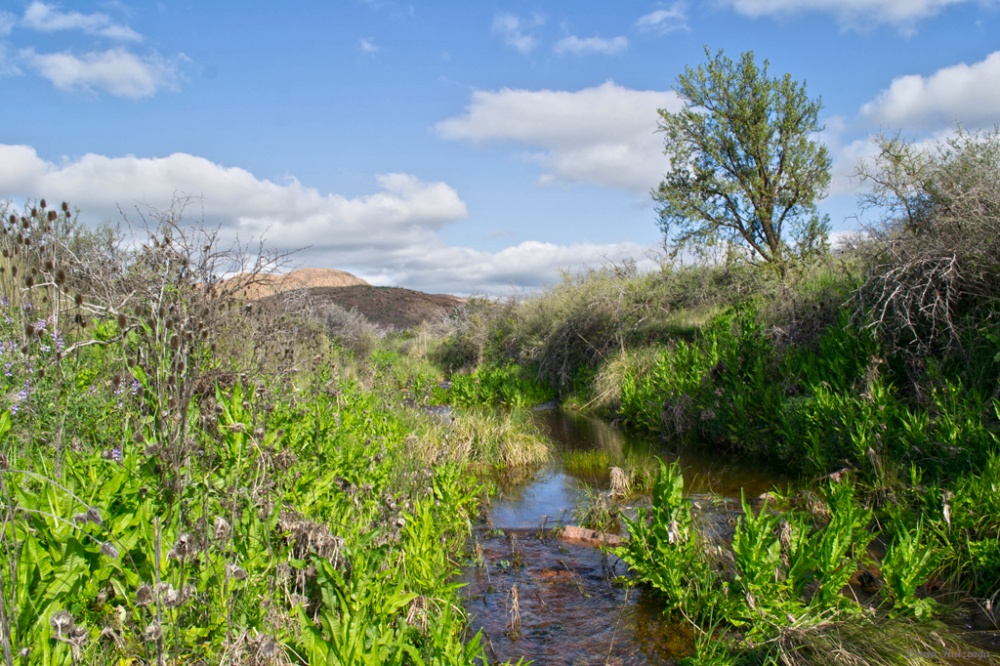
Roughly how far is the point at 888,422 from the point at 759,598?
12.5 ft

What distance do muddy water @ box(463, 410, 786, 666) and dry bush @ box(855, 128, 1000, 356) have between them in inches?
90.7

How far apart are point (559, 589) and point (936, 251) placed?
5.61m

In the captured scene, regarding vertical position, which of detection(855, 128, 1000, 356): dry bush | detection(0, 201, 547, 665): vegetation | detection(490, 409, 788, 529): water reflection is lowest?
detection(490, 409, 788, 529): water reflection

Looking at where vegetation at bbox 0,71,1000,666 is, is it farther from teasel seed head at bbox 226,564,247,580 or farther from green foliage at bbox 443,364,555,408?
green foliage at bbox 443,364,555,408

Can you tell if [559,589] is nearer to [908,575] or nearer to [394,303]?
[908,575]

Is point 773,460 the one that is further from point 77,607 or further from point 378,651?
point 77,607

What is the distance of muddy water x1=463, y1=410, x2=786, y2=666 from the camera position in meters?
4.34

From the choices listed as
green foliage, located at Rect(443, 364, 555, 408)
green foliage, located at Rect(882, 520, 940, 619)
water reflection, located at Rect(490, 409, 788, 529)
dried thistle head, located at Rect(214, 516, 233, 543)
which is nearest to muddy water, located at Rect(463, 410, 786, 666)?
water reflection, located at Rect(490, 409, 788, 529)

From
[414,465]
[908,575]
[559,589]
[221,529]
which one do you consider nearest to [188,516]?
[221,529]

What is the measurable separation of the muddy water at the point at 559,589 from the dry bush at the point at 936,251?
2.30 m

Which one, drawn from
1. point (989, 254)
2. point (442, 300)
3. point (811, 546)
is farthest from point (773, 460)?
point (442, 300)

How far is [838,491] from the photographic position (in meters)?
5.40

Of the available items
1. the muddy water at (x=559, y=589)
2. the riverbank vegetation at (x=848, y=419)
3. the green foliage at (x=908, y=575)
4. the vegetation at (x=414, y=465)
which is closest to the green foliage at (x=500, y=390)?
the riverbank vegetation at (x=848, y=419)

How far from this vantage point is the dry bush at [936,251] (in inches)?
285
